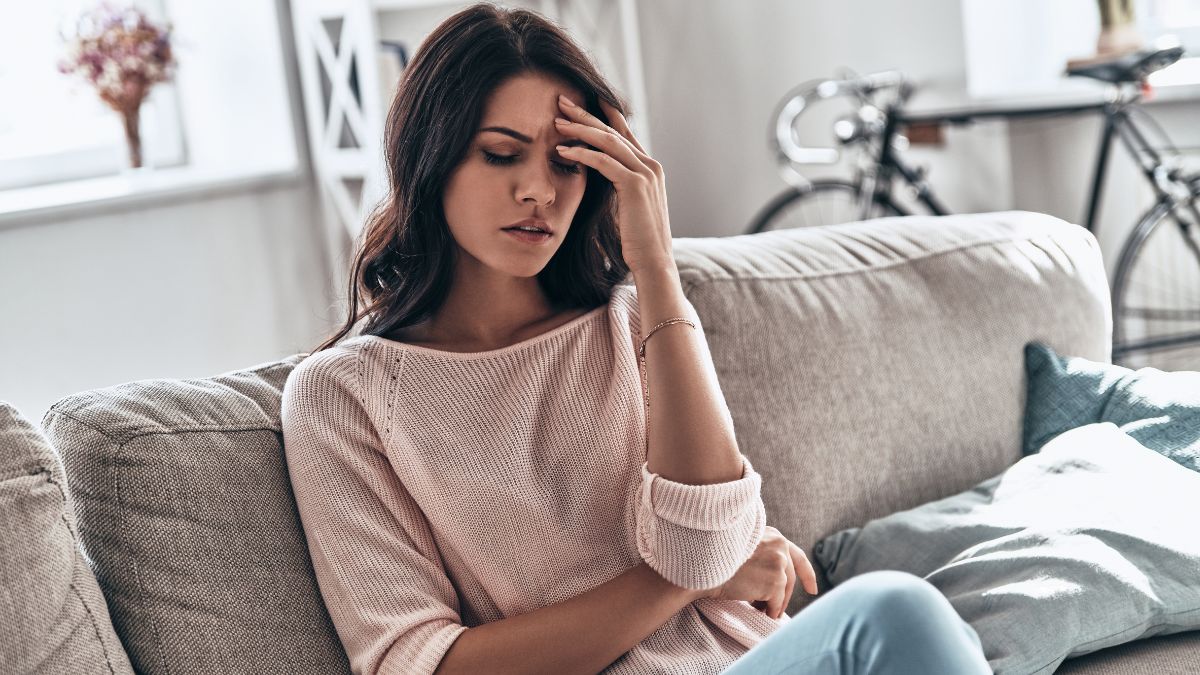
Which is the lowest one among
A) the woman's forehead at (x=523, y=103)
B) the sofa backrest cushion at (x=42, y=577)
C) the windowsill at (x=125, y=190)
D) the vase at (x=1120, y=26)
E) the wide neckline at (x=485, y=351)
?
the sofa backrest cushion at (x=42, y=577)

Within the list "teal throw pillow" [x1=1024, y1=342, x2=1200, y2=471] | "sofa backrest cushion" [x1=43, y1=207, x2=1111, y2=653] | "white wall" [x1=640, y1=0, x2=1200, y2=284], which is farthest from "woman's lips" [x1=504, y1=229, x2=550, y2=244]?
"white wall" [x1=640, y1=0, x2=1200, y2=284]

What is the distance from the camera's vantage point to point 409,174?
4.38 feet

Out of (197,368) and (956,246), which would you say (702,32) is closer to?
(197,368)

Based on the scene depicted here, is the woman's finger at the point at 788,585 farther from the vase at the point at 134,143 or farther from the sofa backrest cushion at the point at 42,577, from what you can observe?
the vase at the point at 134,143

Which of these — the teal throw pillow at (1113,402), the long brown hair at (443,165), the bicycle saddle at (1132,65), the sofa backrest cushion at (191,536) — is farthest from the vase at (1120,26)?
the sofa backrest cushion at (191,536)

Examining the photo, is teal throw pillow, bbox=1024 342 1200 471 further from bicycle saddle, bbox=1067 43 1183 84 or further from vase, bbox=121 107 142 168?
vase, bbox=121 107 142 168

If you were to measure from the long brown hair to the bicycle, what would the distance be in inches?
82.3

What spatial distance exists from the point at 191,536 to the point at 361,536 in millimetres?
167

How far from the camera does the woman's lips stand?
4.27 ft

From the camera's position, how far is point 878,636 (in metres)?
1.02

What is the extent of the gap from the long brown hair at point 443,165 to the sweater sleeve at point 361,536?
0.14m

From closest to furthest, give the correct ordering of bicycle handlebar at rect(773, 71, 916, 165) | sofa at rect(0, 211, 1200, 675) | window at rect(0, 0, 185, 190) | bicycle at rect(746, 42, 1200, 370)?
1. sofa at rect(0, 211, 1200, 675)
2. bicycle at rect(746, 42, 1200, 370)
3. window at rect(0, 0, 185, 190)
4. bicycle handlebar at rect(773, 71, 916, 165)

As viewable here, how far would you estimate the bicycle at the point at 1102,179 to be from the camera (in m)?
3.08

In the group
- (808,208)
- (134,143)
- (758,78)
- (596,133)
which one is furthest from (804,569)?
(758,78)
